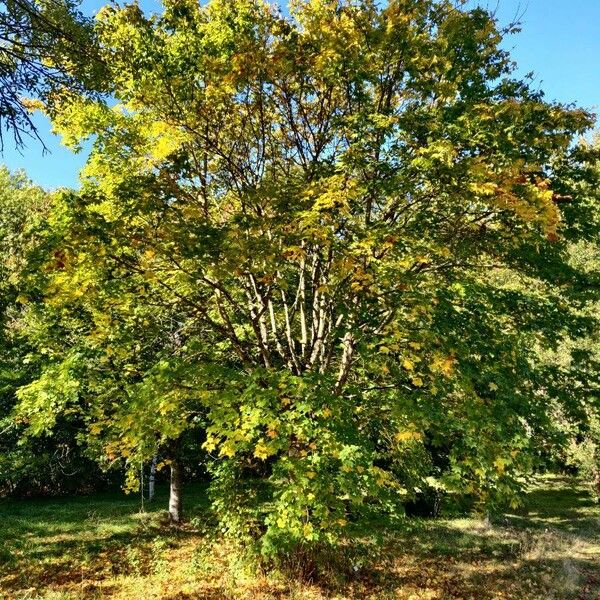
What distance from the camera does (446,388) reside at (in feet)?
27.6

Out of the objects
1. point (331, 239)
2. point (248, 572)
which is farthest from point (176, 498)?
point (331, 239)

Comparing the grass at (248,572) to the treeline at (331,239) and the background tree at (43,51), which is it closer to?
the treeline at (331,239)

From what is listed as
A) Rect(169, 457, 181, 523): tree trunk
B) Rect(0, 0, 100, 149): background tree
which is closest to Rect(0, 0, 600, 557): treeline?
Rect(0, 0, 100, 149): background tree

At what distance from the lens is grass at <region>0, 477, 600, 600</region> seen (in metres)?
9.91

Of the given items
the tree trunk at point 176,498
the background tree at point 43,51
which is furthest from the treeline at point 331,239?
the tree trunk at point 176,498

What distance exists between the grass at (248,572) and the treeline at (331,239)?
73.2 inches

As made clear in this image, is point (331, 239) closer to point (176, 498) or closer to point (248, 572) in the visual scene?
point (248, 572)

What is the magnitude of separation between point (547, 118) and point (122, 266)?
8.35 metres

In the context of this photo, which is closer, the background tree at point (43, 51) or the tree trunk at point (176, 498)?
the background tree at point (43, 51)

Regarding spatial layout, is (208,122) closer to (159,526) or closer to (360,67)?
(360,67)

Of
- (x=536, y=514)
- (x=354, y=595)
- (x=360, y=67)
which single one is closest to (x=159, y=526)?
(x=354, y=595)

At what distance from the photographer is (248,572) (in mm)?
9477

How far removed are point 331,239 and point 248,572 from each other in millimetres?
7237

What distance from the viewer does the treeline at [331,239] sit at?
24.2ft
